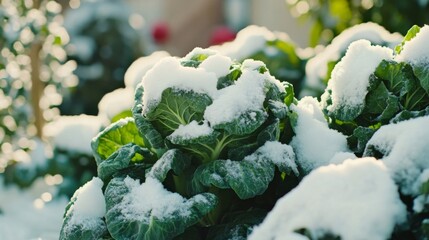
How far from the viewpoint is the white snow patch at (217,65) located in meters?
1.46

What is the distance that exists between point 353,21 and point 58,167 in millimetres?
2230

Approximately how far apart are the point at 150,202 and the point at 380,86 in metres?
0.53

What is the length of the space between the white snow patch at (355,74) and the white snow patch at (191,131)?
1.06ft

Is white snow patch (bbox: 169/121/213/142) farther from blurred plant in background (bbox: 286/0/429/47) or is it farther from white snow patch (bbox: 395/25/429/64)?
blurred plant in background (bbox: 286/0/429/47)

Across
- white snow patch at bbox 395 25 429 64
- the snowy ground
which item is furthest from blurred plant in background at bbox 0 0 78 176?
white snow patch at bbox 395 25 429 64

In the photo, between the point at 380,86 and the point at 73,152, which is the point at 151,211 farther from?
the point at 73,152

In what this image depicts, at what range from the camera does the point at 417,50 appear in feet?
4.75

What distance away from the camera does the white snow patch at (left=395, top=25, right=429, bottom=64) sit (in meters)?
1.43

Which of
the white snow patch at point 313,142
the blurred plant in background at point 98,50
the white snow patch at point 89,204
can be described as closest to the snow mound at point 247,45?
the white snow patch at point 313,142

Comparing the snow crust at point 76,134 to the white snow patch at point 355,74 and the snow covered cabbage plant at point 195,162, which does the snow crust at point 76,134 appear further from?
the white snow patch at point 355,74

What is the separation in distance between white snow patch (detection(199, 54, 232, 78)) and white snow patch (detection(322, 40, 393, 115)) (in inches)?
9.9

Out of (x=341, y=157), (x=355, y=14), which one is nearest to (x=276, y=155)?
(x=341, y=157)

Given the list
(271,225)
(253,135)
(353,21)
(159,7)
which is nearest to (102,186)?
(253,135)

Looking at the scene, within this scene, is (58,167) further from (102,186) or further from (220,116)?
(220,116)
